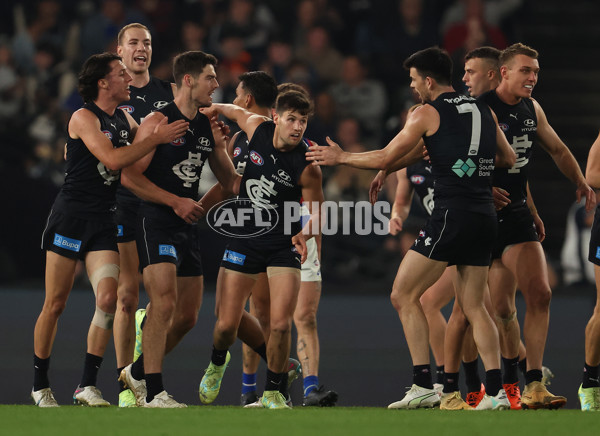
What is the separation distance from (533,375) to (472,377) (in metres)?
0.45

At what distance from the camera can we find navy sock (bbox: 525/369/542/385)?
7.95m

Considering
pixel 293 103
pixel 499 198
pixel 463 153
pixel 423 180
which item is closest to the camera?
pixel 463 153

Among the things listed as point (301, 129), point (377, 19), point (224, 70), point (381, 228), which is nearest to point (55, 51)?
point (224, 70)

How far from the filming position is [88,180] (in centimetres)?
787

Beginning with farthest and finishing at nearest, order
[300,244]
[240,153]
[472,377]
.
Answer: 1. [240,153]
2. [472,377]
3. [300,244]

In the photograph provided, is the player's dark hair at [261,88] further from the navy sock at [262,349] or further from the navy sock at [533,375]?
the navy sock at [533,375]

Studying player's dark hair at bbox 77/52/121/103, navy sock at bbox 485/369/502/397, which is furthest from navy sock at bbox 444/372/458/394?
player's dark hair at bbox 77/52/121/103

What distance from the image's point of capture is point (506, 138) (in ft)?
26.3

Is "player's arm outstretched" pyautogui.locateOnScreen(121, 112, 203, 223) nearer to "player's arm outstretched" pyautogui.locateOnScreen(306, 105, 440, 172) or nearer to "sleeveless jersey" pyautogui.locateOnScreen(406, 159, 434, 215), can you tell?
"player's arm outstretched" pyautogui.locateOnScreen(306, 105, 440, 172)

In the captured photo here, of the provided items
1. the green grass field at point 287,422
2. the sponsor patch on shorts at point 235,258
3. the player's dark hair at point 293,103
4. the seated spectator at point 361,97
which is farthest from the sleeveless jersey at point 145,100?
the seated spectator at point 361,97

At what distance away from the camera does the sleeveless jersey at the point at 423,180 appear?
353 inches

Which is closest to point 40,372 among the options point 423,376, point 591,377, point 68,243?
point 68,243

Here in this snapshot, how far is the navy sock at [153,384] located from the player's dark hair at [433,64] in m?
2.63

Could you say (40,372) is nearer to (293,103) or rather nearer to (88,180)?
(88,180)
